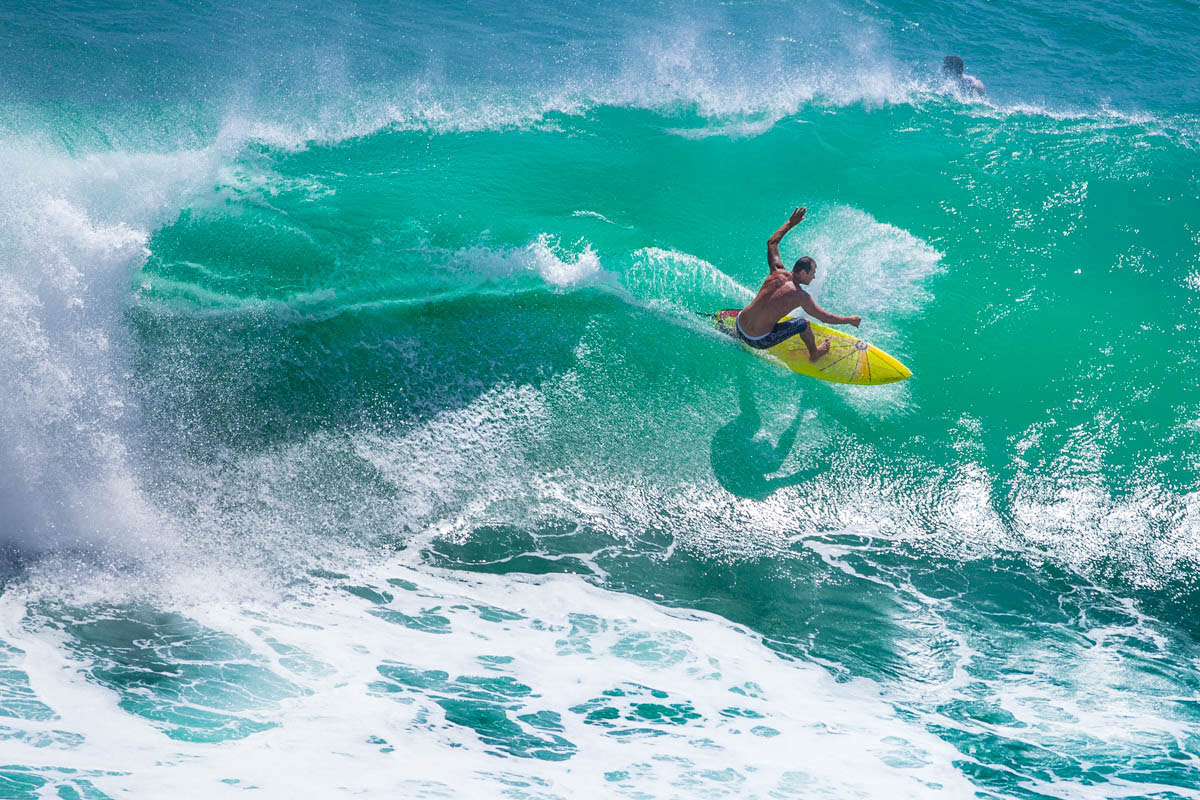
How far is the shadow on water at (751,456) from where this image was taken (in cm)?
973

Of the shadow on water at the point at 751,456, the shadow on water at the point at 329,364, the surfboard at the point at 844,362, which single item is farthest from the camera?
the surfboard at the point at 844,362

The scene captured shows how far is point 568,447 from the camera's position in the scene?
9.77m

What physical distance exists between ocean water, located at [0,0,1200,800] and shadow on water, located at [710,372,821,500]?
0.07 metres

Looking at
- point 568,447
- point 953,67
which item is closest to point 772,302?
point 568,447

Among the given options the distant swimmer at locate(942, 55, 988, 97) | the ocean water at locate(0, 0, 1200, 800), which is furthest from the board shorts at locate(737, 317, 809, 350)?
the distant swimmer at locate(942, 55, 988, 97)

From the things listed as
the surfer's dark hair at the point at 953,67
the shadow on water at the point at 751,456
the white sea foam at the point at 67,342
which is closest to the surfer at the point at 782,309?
the shadow on water at the point at 751,456

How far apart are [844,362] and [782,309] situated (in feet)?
4.33

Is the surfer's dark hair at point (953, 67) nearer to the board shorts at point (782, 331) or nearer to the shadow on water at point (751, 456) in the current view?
the board shorts at point (782, 331)

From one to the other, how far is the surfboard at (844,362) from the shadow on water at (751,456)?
0.57 meters

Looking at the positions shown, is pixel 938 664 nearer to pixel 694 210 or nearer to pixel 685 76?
pixel 694 210

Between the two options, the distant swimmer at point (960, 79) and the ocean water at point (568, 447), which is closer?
the ocean water at point (568, 447)

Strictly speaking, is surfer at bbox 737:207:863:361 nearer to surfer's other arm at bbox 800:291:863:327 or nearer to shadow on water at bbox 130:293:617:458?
surfer's other arm at bbox 800:291:863:327

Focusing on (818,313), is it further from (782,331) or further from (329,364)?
(329,364)

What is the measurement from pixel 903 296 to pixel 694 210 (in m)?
3.30
